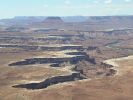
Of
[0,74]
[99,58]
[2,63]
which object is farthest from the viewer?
[99,58]

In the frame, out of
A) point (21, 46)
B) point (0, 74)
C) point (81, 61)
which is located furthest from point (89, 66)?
point (21, 46)

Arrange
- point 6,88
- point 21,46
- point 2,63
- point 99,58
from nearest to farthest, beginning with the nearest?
1. point 6,88
2. point 2,63
3. point 99,58
4. point 21,46

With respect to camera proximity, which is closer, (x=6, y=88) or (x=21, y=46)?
(x=6, y=88)

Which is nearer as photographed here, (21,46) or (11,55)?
(11,55)

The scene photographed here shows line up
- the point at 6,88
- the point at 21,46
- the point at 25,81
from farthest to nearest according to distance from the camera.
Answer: the point at 21,46 < the point at 25,81 < the point at 6,88

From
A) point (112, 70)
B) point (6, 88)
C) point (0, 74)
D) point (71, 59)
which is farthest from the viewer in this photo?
point (71, 59)

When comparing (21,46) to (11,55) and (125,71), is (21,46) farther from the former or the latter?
(125,71)

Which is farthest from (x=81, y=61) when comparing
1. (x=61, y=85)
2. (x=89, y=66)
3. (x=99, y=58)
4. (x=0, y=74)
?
(x=61, y=85)

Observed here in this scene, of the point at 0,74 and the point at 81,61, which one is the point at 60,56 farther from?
the point at 0,74
